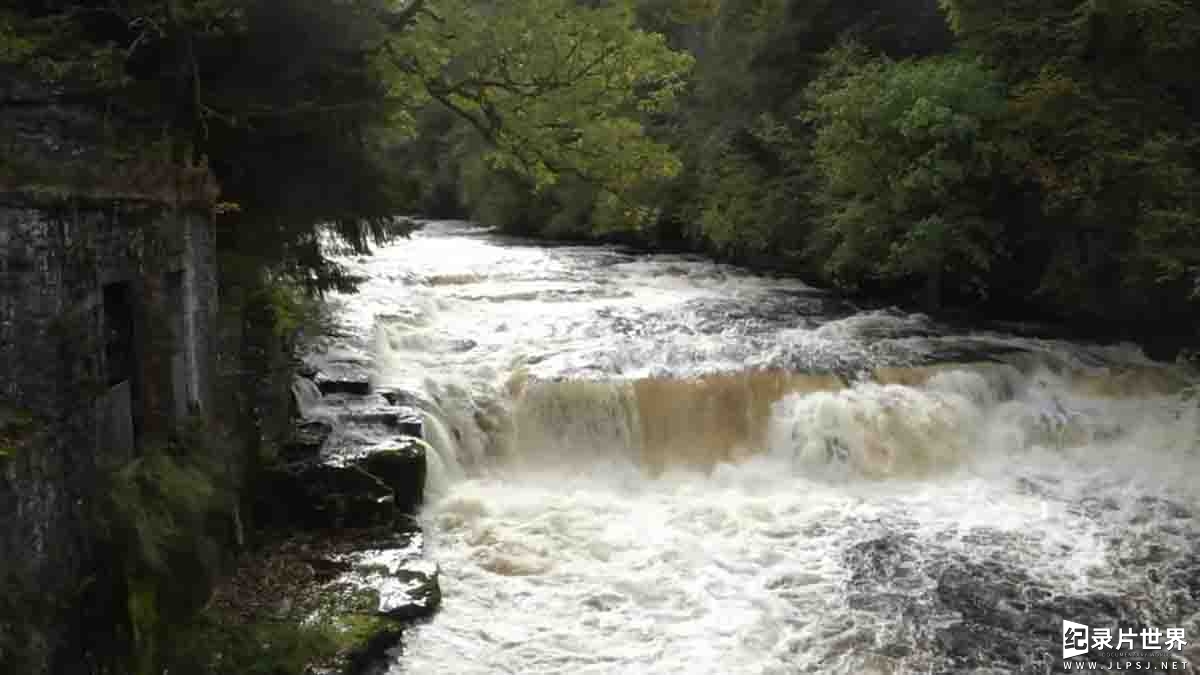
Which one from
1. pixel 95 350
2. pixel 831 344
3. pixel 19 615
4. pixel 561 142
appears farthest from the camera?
pixel 831 344

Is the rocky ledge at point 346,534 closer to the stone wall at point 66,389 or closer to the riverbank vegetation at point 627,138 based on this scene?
the riverbank vegetation at point 627,138

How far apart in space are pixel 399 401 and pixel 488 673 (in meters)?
5.18

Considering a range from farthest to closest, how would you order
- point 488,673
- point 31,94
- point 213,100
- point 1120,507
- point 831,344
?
1. point 831,344
2. point 1120,507
3. point 213,100
4. point 488,673
5. point 31,94

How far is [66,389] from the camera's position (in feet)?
19.4

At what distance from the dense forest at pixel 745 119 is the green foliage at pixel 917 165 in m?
0.04

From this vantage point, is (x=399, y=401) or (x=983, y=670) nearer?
(x=983, y=670)

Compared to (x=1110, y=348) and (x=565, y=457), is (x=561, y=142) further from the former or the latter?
(x=1110, y=348)

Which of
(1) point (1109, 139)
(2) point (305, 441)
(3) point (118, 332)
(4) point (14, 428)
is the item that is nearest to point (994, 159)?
(1) point (1109, 139)

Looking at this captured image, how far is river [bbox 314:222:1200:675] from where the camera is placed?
858 centimetres

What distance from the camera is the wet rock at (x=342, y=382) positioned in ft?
41.0

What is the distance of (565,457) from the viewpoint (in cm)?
1267

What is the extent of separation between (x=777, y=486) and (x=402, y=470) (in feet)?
14.8

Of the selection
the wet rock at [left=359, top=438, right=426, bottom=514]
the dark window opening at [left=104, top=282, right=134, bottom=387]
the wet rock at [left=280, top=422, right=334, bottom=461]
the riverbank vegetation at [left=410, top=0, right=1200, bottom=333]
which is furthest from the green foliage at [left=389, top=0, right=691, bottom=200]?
the dark window opening at [left=104, top=282, right=134, bottom=387]

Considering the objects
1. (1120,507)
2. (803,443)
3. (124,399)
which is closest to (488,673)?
(124,399)
